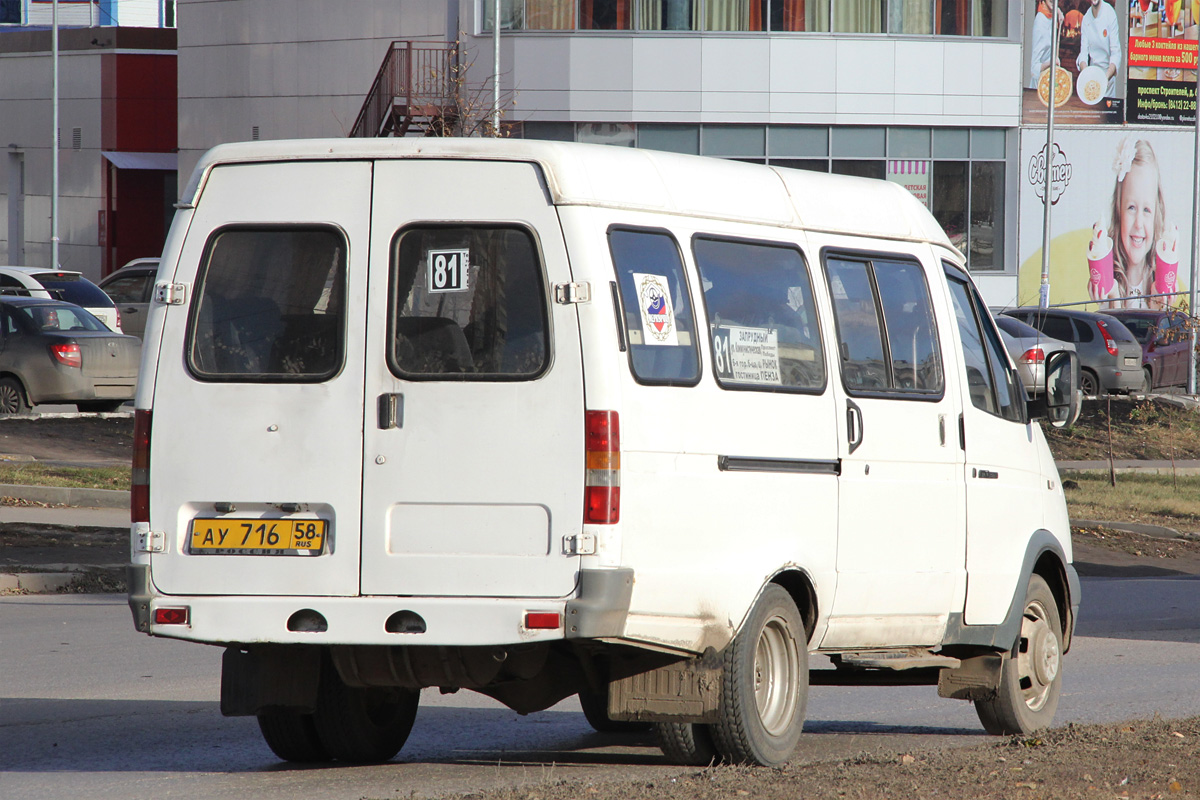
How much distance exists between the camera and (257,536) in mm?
6070

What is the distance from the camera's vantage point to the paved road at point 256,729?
6633mm

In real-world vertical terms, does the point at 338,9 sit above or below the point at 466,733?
Answer: above

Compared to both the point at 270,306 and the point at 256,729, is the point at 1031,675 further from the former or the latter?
the point at 270,306

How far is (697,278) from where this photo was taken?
6.42 meters

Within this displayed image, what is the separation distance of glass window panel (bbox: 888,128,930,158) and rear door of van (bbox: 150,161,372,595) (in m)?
35.5

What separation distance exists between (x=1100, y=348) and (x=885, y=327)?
1011 inches

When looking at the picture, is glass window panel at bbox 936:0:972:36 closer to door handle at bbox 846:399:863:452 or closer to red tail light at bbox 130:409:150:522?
door handle at bbox 846:399:863:452

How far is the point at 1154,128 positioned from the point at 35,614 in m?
40.4

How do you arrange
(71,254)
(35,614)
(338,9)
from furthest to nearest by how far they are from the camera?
(71,254) < (338,9) < (35,614)

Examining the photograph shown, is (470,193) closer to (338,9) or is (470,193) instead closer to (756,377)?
(756,377)

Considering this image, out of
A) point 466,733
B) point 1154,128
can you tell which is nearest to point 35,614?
point 466,733

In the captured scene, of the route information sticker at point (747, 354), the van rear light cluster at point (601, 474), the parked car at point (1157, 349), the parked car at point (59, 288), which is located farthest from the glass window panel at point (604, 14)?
the van rear light cluster at point (601, 474)

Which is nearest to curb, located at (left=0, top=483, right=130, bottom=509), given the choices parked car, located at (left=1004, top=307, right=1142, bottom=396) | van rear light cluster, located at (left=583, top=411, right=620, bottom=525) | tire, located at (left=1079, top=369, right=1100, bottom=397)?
van rear light cluster, located at (left=583, top=411, right=620, bottom=525)

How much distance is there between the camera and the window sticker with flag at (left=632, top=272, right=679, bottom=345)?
20.1 feet
